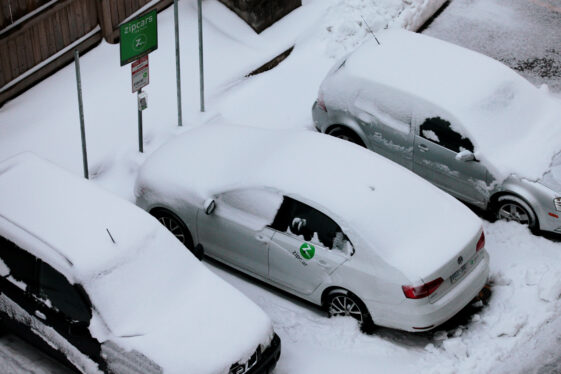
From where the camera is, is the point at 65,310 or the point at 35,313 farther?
the point at 35,313

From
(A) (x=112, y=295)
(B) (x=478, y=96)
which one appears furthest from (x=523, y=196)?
(A) (x=112, y=295)

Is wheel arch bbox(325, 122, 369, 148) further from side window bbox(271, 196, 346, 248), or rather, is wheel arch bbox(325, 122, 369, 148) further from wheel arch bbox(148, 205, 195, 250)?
wheel arch bbox(148, 205, 195, 250)

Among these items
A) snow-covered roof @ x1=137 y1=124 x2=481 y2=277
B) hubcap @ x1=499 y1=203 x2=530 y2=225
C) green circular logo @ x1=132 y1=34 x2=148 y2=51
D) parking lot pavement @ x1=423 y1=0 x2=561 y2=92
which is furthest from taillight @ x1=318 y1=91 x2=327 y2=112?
parking lot pavement @ x1=423 y1=0 x2=561 y2=92

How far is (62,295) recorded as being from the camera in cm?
788

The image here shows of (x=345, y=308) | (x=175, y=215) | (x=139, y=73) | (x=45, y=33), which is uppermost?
(x=139, y=73)

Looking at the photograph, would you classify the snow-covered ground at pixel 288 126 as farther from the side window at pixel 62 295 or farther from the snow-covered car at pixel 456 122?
the side window at pixel 62 295

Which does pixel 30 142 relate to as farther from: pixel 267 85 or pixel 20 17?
pixel 267 85

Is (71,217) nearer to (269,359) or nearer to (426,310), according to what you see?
(269,359)

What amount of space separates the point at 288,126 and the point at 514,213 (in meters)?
3.54

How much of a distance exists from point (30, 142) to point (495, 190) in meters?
6.20

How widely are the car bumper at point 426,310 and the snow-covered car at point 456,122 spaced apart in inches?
73.0

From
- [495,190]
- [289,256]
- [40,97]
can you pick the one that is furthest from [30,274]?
[495,190]

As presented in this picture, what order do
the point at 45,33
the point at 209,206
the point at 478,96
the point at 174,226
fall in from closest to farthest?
the point at 209,206
the point at 174,226
the point at 478,96
the point at 45,33

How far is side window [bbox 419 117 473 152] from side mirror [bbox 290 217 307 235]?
2.68 m
